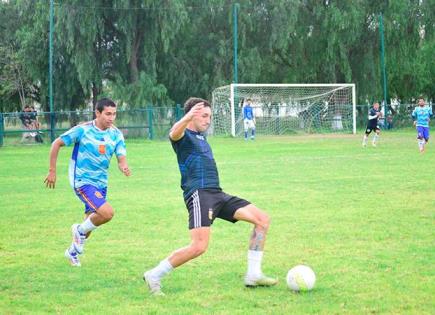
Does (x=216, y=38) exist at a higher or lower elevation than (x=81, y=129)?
higher

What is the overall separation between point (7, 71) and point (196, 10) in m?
13.3

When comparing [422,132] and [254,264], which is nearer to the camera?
[254,264]

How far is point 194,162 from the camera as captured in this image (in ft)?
22.0

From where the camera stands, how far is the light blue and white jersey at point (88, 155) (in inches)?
320

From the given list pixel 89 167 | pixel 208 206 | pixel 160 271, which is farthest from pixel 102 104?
pixel 160 271

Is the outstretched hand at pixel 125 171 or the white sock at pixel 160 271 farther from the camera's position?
the outstretched hand at pixel 125 171

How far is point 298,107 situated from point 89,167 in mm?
32282

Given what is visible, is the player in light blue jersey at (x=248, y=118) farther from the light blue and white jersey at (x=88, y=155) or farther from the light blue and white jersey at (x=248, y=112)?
the light blue and white jersey at (x=88, y=155)

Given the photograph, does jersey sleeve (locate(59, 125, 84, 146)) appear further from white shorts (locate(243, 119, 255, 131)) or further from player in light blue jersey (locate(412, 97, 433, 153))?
white shorts (locate(243, 119, 255, 131))

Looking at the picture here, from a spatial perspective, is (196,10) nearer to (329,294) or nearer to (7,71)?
(7,71)

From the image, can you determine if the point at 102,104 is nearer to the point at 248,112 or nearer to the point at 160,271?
the point at 160,271

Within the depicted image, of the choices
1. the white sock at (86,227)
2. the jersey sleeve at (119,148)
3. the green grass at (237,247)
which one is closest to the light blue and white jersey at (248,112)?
Answer: the green grass at (237,247)

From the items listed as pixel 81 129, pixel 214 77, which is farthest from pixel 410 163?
pixel 214 77

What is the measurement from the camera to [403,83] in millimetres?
50906
